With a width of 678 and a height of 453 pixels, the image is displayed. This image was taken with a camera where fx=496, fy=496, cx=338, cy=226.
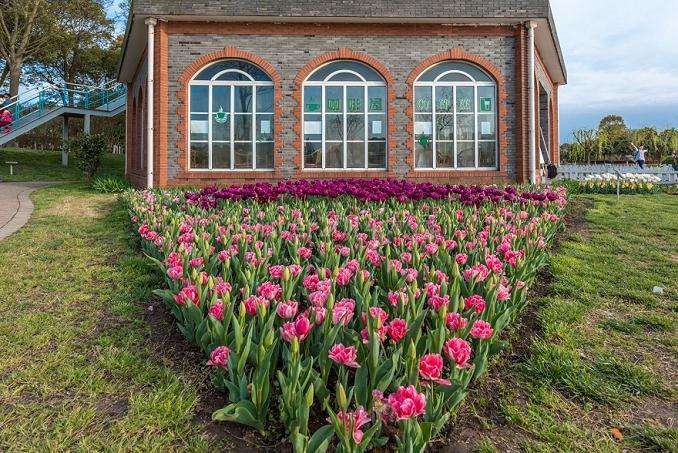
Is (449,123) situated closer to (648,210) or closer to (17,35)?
(648,210)

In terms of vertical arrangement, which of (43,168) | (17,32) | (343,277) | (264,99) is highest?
(17,32)

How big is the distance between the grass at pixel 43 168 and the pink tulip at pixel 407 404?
21452 millimetres

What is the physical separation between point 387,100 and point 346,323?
11303mm

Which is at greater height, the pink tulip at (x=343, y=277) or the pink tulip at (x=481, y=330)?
the pink tulip at (x=343, y=277)

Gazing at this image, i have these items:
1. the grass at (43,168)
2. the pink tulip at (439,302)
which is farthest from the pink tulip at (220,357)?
the grass at (43,168)

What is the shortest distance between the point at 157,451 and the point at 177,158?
11.5m

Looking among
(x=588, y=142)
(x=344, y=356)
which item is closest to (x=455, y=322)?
(x=344, y=356)

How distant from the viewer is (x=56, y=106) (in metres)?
24.0

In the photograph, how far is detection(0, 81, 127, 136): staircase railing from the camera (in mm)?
22469

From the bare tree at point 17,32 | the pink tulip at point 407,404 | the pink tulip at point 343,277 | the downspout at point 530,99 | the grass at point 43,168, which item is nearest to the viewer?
the pink tulip at point 407,404

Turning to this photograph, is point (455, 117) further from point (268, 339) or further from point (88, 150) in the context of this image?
point (88, 150)

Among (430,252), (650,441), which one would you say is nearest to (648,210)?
(430,252)

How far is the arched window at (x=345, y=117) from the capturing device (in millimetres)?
13094

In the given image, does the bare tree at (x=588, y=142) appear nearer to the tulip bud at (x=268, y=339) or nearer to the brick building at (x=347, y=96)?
the brick building at (x=347, y=96)
